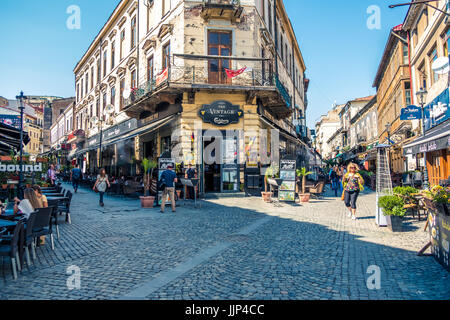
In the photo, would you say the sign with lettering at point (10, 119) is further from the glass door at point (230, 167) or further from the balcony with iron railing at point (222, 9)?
the balcony with iron railing at point (222, 9)

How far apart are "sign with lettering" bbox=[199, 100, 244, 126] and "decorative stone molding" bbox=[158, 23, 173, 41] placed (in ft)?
16.7

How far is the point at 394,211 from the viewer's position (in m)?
7.46

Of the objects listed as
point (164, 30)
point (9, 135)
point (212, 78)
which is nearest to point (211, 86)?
point (212, 78)

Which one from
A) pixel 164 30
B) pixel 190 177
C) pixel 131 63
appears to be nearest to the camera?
pixel 190 177

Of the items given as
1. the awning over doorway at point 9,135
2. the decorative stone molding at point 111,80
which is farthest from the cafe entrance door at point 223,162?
the decorative stone molding at point 111,80

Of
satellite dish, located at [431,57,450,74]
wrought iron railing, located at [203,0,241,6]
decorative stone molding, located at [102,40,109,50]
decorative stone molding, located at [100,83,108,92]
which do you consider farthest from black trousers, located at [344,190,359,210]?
decorative stone molding, located at [102,40,109,50]

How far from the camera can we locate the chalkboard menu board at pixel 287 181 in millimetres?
13570

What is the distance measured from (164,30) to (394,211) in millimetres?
15423

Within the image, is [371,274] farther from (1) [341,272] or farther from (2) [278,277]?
(2) [278,277]

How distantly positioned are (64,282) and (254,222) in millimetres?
5679

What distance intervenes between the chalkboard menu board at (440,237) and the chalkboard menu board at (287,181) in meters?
8.16

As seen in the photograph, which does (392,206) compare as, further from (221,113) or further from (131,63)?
(131,63)

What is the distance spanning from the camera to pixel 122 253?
575 centimetres
